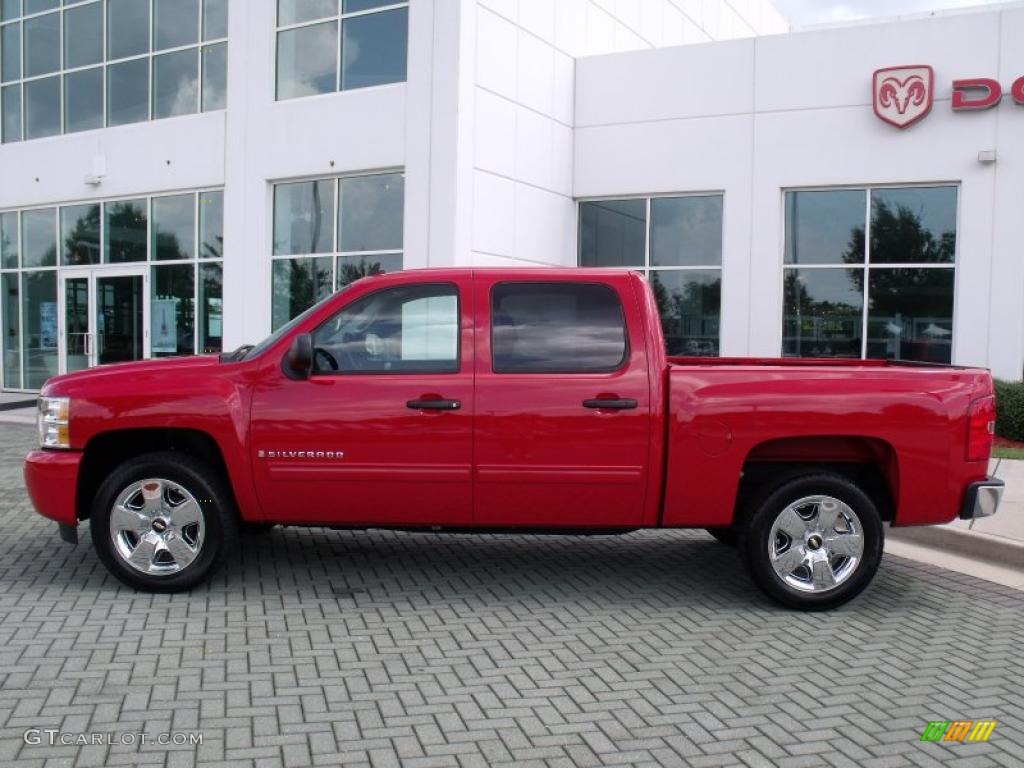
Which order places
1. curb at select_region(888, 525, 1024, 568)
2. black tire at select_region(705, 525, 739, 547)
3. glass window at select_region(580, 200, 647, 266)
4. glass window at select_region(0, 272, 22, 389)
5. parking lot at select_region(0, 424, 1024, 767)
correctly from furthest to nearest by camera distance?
1. glass window at select_region(0, 272, 22, 389)
2. glass window at select_region(580, 200, 647, 266)
3. black tire at select_region(705, 525, 739, 547)
4. curb at select_region(888, 525, 1024, 568)
5. parking lot at select_region(0, 424, 1024, 767)

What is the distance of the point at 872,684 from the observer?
175 inches

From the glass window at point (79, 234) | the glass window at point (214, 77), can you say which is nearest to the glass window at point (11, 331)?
the glass window at point (79, 234)

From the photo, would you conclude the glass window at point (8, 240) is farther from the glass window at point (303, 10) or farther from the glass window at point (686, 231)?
the glass window at point (686, 231)

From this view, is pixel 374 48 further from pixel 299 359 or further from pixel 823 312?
pixel 299 359

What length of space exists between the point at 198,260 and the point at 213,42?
12.5ft

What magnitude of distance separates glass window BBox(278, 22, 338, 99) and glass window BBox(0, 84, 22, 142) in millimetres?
7569

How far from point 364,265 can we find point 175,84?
5.68 meters

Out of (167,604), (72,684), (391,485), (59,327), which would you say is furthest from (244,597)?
(59,327)

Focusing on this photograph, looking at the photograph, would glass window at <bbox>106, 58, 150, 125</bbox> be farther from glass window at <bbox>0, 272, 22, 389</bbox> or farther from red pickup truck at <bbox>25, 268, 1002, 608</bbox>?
red pickup truck at <bbox>25, 268, 1002, 608</bbox>

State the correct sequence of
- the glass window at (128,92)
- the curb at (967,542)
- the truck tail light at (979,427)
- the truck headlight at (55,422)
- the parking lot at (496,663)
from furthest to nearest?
1. the glass window at (128,92)
2. the curb at (967,542)
3. the truck headlight at (55,422)
4. the truck tail light at (979,427)
5. the parking lot at (496,663)

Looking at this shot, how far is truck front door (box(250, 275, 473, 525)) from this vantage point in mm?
5488

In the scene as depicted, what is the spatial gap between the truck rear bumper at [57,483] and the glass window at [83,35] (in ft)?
49.8

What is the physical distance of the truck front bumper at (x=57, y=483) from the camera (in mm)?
5637

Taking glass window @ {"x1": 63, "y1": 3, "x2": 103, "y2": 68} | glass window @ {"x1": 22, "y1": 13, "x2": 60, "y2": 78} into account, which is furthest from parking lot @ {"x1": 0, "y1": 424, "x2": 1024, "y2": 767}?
glass window @ {"x1": 22, "y1": 13, "x2": 60, "y2": 78}
